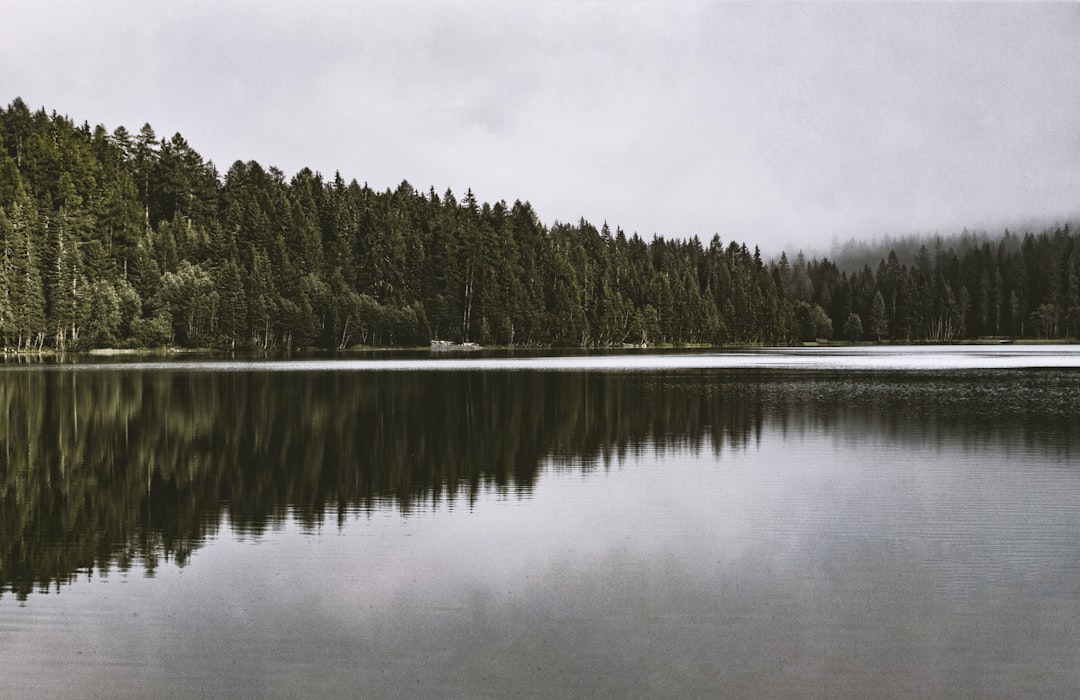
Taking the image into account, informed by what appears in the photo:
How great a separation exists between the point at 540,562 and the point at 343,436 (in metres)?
16.2

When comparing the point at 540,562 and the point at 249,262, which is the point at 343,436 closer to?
the point at 540,562

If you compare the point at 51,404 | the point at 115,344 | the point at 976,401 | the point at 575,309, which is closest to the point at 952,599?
the point at 976,401

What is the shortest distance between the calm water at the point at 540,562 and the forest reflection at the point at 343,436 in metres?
0.16

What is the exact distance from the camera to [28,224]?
121812 mm

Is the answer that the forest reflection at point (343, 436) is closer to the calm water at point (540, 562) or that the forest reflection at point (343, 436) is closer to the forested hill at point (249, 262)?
the calm water at point (540, 562)

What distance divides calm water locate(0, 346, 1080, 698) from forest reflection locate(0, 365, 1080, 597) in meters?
0.16

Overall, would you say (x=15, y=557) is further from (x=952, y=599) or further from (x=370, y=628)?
(x=952, y=599)

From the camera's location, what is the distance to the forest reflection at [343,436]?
16.4m

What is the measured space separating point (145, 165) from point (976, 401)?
161 metres

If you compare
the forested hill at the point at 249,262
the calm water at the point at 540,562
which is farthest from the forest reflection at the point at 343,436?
the forested hill at the point at 249,262

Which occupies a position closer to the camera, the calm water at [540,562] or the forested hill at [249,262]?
the calm water at [540,562]

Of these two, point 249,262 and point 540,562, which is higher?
point 249,262

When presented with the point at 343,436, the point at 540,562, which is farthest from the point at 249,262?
the point at 540,562

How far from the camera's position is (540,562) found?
13258 millimetres
